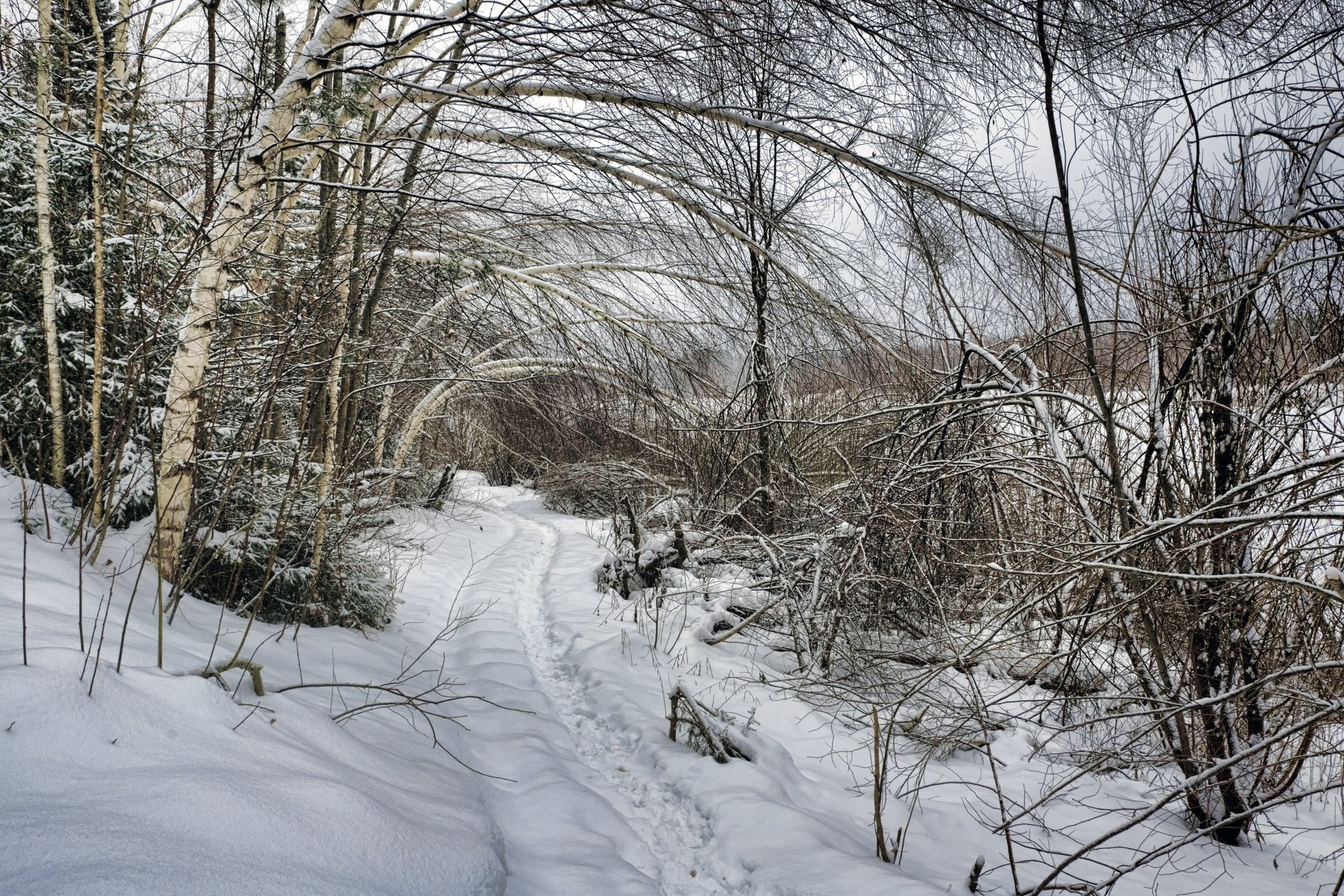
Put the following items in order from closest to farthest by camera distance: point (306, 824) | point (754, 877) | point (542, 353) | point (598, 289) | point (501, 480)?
→ 1. point (306, 824)
2. point (754, 877)
3. point (542, 353)
4. point (598, 289)
5. point (501, 480)

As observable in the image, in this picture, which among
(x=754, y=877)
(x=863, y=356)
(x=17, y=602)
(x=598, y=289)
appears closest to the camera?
(x=17, y=602)

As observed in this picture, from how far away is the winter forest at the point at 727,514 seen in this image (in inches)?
77.1

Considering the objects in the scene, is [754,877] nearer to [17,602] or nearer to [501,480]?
[17,602]

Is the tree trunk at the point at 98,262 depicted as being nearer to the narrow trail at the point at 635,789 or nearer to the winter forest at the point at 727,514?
the winter forest at the point at 727,514

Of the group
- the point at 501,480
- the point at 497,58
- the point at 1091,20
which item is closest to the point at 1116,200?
the point at 1091,20

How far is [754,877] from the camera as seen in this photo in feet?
9.14

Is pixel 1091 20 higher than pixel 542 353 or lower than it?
higher

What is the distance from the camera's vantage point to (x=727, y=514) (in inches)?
227

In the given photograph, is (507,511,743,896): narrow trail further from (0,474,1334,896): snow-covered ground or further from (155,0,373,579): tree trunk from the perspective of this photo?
(155,0,373,579): tree trunk

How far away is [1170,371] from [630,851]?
11.0 ft

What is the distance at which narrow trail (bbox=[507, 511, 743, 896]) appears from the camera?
285 centimetres

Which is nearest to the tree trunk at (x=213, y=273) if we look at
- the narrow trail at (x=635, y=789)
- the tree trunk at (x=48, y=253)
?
the tree trunk at (x=48, y=253)

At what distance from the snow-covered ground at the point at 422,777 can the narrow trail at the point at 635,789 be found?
15mm

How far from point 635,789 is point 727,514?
8.63ft
